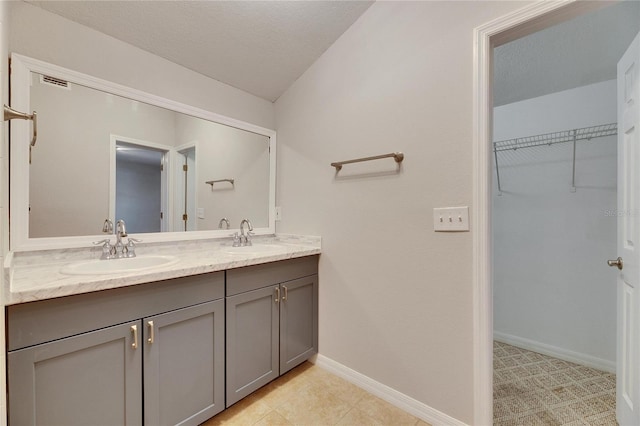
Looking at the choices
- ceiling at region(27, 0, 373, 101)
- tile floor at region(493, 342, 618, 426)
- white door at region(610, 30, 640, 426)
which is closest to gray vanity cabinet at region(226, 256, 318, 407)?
tile floor at region(493, 342, 618, 426)

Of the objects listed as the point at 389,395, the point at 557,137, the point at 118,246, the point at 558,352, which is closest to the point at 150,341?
the point at 118,246

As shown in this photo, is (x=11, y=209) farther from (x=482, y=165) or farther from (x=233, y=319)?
(x=482, y=165)

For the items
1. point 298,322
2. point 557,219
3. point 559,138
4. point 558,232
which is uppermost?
point 559,138

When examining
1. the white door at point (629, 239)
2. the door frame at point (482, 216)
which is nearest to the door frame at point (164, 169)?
the door frame at point (482, 216)

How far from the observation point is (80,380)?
1.03m

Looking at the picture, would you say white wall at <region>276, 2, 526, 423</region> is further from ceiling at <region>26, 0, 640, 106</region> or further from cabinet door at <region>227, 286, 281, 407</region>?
cabinet door at <region>227, 286, 281, 407</region>

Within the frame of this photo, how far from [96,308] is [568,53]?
2915mm

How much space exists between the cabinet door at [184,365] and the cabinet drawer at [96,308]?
0.06 metres

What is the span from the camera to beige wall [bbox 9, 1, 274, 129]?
129 cm

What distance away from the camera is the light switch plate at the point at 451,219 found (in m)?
1.35

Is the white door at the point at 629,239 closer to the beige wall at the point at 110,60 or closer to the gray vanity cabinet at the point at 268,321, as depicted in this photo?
the gray vanity cabinet at the point at 268,321

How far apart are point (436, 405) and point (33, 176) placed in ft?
7.55

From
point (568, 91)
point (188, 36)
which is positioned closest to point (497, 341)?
point (568, 91)

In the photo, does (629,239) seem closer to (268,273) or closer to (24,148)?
(268,273)
